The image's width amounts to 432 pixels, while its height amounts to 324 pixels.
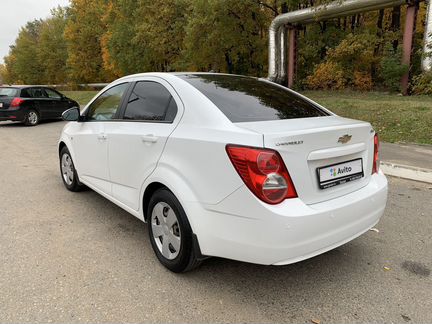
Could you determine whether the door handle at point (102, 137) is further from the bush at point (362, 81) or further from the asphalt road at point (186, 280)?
the bush at point (362, 81)

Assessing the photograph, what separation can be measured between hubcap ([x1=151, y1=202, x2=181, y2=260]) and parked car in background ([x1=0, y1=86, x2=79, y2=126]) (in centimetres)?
1160

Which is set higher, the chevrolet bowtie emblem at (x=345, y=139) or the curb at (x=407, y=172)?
the chevrolet bowtie emblem at (x=345, y=139)

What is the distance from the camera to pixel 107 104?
383 cm

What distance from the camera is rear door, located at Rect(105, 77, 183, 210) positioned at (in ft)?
9.24

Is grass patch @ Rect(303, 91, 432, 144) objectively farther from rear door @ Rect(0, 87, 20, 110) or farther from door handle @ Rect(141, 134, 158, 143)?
rear door @ Rect(0, 87, 20, 110)

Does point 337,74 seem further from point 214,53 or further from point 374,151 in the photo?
point 374,151

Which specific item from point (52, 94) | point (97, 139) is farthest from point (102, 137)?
point (52, 94)

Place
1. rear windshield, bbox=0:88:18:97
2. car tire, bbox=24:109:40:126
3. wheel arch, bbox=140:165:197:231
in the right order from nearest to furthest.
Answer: wheel arch, bbox=140:165:197:231
rear windshield, bbox=0:88:18:97
car tire, bbox=24:109:40:126

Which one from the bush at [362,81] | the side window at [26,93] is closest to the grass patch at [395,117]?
the bush at [362,81]

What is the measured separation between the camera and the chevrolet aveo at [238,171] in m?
2.16

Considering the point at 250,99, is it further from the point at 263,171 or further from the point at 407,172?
the point at 407,172

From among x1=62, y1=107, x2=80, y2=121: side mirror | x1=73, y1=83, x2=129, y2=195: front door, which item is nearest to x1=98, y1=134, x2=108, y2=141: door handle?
x1=73, y1=83, x2=129, y2=195: front door

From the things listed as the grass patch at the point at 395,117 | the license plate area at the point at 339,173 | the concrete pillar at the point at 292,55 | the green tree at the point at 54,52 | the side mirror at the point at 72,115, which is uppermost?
the green tree at the point at 54,52

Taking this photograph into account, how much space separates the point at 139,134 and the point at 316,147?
1.52m
